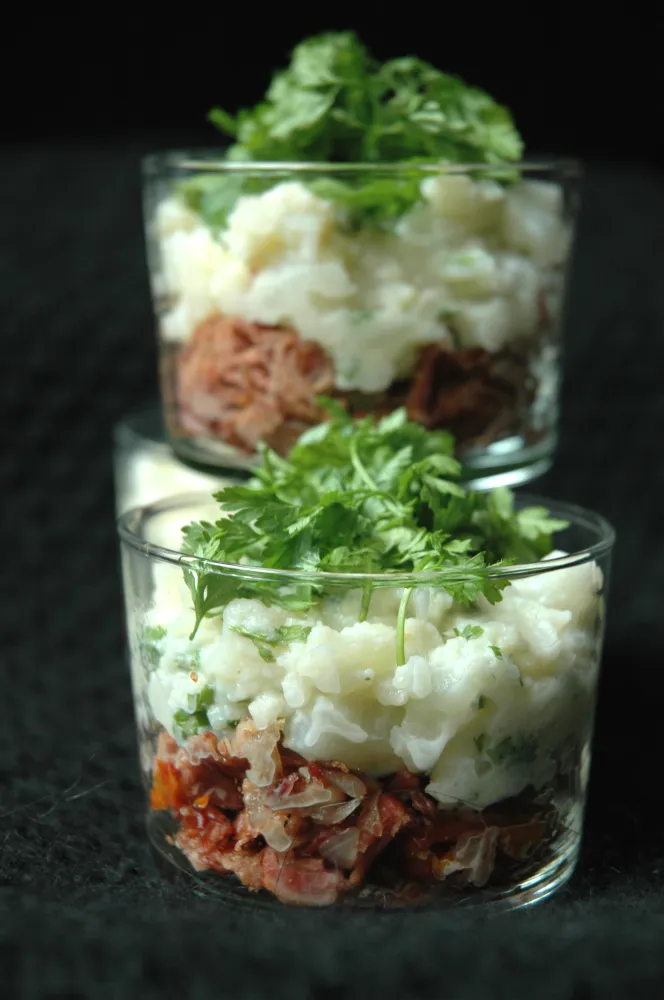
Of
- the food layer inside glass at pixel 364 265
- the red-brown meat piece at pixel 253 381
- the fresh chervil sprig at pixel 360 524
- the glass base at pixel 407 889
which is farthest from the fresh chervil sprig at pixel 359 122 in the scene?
the glass base at pixel 407 889

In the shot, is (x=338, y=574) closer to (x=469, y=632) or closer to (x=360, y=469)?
(x=469, y=632)

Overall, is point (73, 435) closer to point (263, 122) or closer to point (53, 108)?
point (53, 108)

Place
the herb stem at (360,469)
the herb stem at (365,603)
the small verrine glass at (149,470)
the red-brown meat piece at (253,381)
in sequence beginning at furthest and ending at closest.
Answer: the small verrine glass at (149,470)
the red-brown meat piece at (253,381)
the herb stem at (360,469)
the herb stem at (365,603)

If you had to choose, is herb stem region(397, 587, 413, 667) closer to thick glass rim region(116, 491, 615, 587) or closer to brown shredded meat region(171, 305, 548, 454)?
thick glass rim region(116, 491, 615, 587)

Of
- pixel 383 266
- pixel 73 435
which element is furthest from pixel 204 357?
pixel 73 435

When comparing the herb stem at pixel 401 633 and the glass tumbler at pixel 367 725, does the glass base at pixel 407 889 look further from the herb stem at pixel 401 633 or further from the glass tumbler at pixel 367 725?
the herb stem at pixel 401 633

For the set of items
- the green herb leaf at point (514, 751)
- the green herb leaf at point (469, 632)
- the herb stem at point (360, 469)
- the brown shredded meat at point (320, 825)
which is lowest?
the brown shredded meat at point (320, 825)
